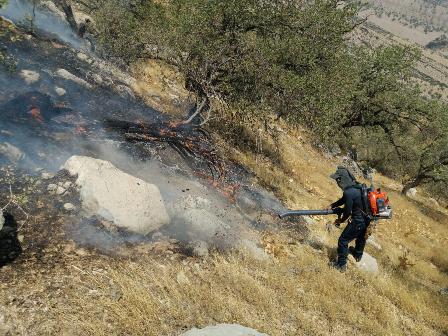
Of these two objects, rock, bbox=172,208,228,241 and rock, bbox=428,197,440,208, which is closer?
rock, bbox=172,208,228,241

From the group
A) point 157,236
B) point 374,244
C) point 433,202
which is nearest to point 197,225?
point 157,236

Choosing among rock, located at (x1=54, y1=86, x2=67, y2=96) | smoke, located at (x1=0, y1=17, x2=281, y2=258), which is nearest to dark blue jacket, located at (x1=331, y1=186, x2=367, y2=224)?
smoke, located at (x1=0, y1=17, x2=281, y2=258)

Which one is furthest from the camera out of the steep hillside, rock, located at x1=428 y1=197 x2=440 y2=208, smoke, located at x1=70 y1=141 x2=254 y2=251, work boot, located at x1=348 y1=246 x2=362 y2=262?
rock, located at x1=428 y1=197 x2=440 y2=208

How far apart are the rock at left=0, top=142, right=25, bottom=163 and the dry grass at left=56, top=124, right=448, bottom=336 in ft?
10.5

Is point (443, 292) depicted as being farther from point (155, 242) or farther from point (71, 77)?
point (71, 77)

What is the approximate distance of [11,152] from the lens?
8.02m

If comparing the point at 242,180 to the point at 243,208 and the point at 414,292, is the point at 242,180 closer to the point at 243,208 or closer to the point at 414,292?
the point at 243,208

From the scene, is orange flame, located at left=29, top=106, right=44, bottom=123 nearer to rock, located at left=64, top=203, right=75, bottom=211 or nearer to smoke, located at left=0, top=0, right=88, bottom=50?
rock, located at left=64, top=203, right=75, bottom=211

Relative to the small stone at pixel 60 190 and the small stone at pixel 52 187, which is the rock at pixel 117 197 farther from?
the small stone at pixel 52 187

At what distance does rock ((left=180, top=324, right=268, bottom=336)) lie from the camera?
17.3 ft

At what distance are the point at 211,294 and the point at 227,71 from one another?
869 cm

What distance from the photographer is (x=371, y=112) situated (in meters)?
24.2

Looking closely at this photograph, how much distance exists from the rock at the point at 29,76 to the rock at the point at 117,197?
14.5 ft

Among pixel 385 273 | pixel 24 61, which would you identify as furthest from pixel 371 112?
pixel 24 61
